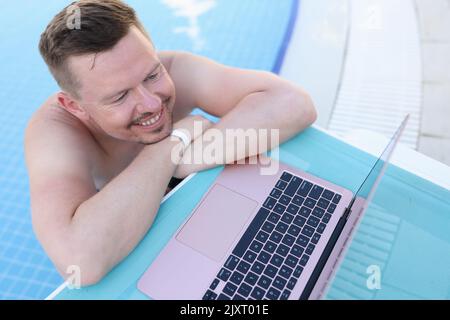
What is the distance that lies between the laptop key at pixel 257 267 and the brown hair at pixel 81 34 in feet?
2.11

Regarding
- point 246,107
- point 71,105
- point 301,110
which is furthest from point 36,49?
point 301,110

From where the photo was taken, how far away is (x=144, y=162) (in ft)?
3.39

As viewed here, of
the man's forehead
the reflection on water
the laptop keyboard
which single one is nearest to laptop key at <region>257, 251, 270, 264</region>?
the laptop keyboard

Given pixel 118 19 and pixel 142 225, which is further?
pixel 118 19

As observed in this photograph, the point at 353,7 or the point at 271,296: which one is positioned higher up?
the point at 271,296

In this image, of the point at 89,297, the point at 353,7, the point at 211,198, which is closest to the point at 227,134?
the point at 211,198

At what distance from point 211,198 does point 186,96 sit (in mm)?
481

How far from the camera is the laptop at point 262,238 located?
0.85m

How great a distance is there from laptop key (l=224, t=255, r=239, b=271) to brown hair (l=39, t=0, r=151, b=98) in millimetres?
601

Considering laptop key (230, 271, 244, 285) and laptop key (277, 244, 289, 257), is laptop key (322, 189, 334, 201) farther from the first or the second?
laptop key (230, 271, 244, 285)

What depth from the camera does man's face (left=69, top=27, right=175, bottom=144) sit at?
1.02 meters

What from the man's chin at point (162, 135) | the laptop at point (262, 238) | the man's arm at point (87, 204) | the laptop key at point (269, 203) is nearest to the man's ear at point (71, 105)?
the man's arm at point (87, 204)
